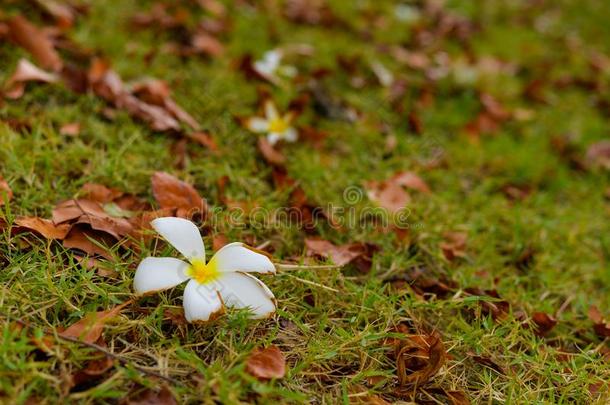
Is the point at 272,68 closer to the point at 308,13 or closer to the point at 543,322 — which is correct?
the point at 308,13

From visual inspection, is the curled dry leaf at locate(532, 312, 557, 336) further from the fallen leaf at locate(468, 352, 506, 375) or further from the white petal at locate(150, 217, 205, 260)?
the white petal at locate(150, 217, 205, 260)

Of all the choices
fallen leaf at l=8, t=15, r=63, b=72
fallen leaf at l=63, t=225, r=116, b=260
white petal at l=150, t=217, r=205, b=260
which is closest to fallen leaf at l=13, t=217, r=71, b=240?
fallen leaf at l=63, t=225, r=116, b=260

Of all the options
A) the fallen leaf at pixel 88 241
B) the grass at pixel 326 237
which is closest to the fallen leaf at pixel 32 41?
the grass at pixel 326 237

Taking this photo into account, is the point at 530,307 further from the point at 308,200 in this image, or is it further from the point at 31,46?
the point at 31,46

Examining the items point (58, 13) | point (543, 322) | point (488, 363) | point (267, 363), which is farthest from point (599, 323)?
point (58, 13)

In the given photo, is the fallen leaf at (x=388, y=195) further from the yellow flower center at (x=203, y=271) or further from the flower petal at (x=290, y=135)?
the yellow flower center at (x=203, y=271)

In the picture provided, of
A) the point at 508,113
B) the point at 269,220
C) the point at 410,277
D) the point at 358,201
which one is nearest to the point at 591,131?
the point at 508,113
